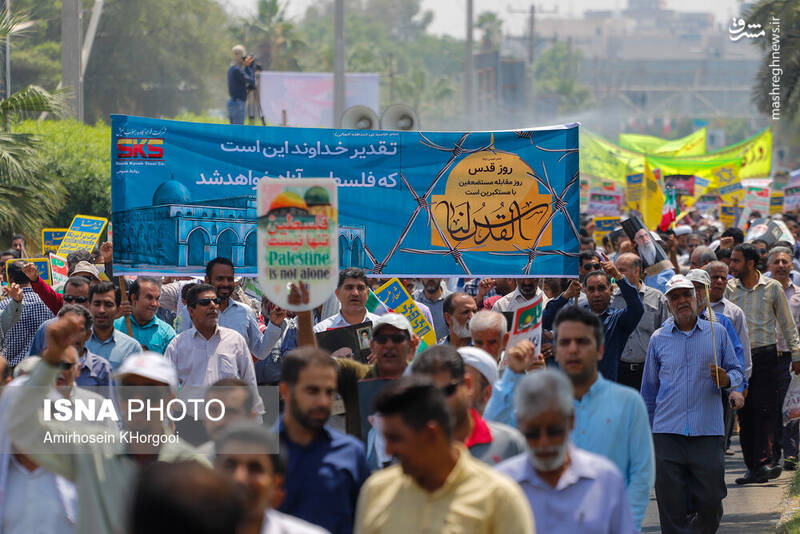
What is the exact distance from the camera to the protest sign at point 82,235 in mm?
13062

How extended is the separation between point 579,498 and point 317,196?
2.44 metres

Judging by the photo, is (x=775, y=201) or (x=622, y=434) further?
(x=775, y=201)

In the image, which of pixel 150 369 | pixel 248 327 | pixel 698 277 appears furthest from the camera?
pixel 698 277

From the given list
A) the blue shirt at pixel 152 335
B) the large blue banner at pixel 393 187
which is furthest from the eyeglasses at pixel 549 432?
the large blue banner at pixel 393 187

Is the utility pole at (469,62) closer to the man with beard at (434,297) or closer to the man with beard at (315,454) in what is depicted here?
the man with beard at (434,297)

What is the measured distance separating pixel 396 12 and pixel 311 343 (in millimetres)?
171611

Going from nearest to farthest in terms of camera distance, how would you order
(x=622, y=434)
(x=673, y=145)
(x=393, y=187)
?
1. (x=622, y=434)
2. (x=393, y=187)
3. (x=673, y=145)

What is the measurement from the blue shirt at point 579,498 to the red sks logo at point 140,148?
5.78m

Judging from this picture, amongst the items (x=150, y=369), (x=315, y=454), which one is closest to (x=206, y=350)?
(x=150, y=369)

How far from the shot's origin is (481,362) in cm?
566

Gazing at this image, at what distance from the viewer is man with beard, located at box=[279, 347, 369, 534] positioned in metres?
4.79

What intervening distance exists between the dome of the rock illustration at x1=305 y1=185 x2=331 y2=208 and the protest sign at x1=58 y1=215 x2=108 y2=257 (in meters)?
7.09

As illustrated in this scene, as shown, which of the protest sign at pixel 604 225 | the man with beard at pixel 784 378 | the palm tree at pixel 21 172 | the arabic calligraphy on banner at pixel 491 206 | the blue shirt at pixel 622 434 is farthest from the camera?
the protest sign at pixel 604 225

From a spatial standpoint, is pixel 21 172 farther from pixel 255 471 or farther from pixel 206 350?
pixel 255 471
